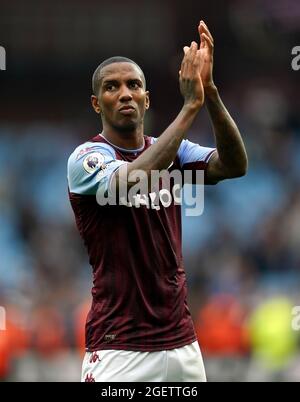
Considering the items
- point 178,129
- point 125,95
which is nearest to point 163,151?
point 178,129

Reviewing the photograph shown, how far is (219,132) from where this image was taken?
570 cm

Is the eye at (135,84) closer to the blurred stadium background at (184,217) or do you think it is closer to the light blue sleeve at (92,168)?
the light blue sleeve at (92,168)

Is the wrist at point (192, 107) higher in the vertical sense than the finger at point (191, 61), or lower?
lower

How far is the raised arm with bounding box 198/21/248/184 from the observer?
5512 mm

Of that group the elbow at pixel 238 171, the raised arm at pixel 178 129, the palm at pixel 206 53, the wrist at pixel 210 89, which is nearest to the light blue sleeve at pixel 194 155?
the elbow at pixel 238 171

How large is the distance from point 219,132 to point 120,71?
0.66 m

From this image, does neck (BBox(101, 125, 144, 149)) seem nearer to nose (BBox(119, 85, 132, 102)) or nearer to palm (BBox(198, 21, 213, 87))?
nose (BBox(119, 85, 132, 102))

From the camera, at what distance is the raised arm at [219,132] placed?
18.1ft

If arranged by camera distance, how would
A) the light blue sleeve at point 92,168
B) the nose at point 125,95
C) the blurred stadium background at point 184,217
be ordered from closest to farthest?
the light blue sleeve at point 92,168, the nose at point 125,95, the blurred stadium background at point 184,217

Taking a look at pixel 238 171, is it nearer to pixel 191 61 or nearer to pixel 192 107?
pixel 192 107

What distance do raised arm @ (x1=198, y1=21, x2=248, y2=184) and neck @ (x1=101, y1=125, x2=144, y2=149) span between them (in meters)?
0.44

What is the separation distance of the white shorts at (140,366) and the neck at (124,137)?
1173 millimetres
